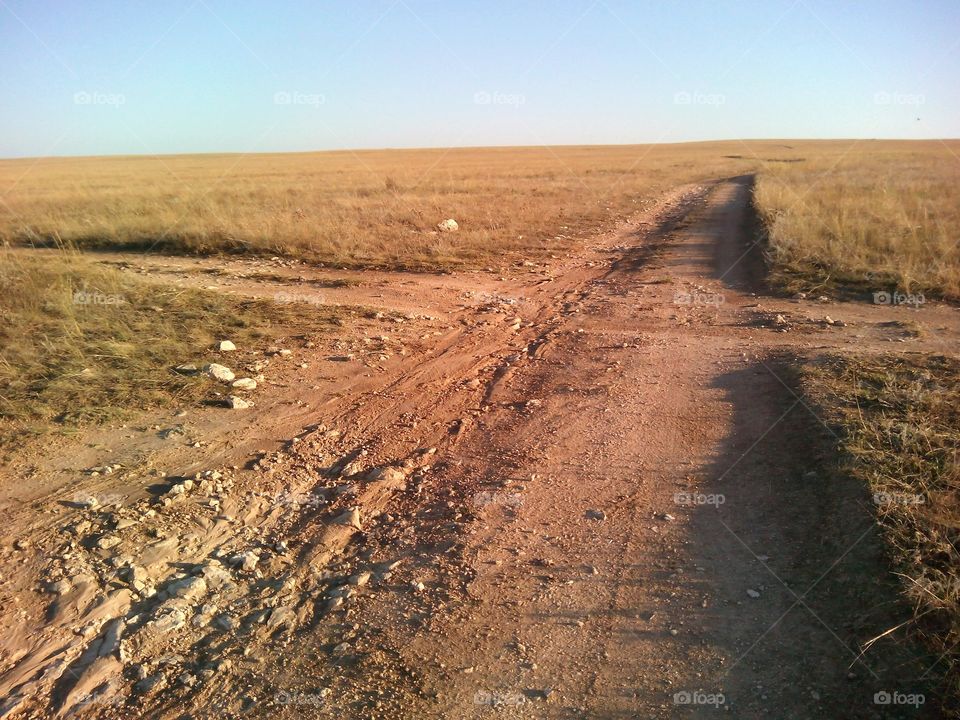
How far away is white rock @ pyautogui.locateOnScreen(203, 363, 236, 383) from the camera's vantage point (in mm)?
5926

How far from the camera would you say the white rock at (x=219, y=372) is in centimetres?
593

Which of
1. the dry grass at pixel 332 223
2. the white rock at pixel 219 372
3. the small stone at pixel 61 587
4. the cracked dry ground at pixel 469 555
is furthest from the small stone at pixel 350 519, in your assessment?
the dry grass at pixel 332 223

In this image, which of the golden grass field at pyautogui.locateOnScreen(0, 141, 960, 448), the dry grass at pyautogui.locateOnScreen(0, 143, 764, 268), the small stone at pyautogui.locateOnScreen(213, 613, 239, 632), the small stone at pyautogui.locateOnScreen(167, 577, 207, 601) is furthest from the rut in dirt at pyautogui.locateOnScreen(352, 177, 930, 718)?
the dry grass at pyautogui.locateOnScreen(0, 143, 764, 268)

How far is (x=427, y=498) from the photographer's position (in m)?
4.30

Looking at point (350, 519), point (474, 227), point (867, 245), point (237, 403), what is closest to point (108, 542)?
point (350, 519)

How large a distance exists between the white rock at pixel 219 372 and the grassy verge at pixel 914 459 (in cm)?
503

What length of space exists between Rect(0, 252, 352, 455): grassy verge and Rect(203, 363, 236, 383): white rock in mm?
93

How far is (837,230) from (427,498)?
9435 mm

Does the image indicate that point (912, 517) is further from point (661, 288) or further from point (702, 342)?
point (661, 288)

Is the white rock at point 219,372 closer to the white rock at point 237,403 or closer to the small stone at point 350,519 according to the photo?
the white rock at point 237,403

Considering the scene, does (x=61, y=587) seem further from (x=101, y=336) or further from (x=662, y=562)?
(x=101, y=336)

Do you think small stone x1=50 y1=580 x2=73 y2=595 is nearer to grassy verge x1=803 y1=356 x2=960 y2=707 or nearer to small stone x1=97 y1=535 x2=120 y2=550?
small stone x1=97 y1=535 x2=120 y2=550

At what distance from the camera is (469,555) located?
3.68m

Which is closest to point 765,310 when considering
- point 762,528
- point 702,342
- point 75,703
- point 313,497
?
point 702,342
